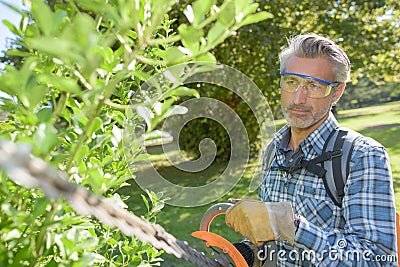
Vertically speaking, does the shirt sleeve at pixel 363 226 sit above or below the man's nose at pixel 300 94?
below

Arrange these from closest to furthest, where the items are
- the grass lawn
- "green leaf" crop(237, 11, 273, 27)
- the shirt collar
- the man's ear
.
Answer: "green leaf" crop(237, 11, 273, 27), the shirt collar, the man's ear, the grass lawn

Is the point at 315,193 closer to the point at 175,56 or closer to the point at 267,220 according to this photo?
the point at 267,220

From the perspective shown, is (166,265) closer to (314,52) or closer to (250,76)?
(314,52)

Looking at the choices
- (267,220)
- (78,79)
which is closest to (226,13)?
(78,79)

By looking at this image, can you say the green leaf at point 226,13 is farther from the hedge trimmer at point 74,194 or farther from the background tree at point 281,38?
the background tree at point 281,38

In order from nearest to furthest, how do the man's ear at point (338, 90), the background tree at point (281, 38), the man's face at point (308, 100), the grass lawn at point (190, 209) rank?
the man's face at point (308, 100) → the man's ear at point (338, 90) → the grass lawn at point (190, 209) → the background tree at point (281, 38)

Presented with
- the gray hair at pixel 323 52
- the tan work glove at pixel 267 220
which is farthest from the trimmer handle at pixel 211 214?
the gray hair at pixel 323 52

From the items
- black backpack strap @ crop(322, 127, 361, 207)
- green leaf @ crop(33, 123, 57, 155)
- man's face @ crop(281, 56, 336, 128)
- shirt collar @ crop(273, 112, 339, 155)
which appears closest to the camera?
green leaf @ crop(33, 123, 57, 155)

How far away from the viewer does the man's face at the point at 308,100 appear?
2273 millimetres

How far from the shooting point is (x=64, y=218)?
0.74m

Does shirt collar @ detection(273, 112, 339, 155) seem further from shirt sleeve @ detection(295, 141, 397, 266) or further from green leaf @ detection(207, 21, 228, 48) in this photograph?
green leaf @ detection(207, 21, 228, 48)

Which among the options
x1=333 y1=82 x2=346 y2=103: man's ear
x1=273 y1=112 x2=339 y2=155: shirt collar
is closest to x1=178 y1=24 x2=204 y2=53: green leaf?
x1=273 y1=112 x2=339 y2=155: shirt collar

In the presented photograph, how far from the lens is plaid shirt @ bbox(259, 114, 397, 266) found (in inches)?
67.0

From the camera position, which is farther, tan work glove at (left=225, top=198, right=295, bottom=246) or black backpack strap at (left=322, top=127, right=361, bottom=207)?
black backpack strap at (left=322, top=127, right=361, bottom=207)
